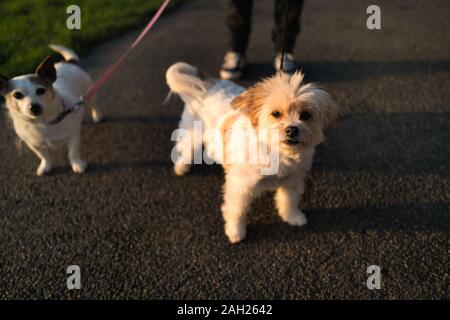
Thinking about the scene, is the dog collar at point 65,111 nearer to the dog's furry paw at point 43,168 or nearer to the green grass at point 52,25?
the dog's furry paw at point 43,168

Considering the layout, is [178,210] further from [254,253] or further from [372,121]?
[372,121]

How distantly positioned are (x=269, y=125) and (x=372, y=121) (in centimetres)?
233

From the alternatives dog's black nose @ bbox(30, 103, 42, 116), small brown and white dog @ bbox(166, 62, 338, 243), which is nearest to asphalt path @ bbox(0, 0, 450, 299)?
small brown and white dog @ bbox(166, 62, 338, 243)

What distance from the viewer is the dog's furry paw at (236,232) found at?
115 inches

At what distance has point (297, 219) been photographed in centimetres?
306

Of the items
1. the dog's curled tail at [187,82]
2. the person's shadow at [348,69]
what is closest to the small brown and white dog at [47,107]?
the dog's curled tail at [187,82]

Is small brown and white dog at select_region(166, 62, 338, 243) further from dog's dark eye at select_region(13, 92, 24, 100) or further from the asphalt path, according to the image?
dog's dark eye at select_region(13, 92, 24, 100)

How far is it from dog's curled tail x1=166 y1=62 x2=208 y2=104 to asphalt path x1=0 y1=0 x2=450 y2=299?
933 mm

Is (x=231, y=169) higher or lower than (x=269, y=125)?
lower

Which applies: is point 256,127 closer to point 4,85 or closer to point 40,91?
point 40,91

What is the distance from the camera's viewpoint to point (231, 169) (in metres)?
2.74
